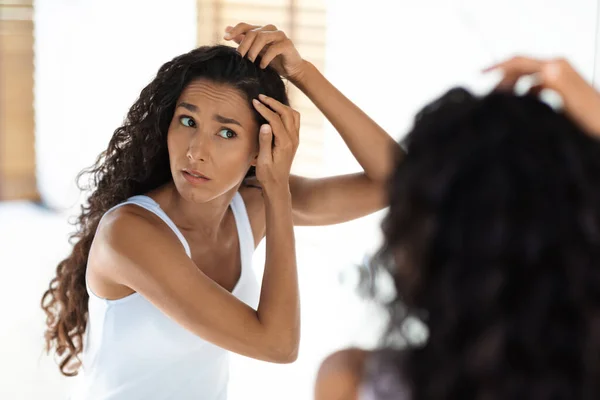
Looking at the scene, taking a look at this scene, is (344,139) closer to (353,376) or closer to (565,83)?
(565,83)

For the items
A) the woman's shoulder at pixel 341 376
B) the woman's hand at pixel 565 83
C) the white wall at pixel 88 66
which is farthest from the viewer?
the white wall at pixel 88 66

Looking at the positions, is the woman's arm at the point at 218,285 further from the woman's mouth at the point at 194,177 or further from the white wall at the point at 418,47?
the white wall at the point at 418,47

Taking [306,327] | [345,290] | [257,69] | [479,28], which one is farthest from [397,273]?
[306,327]

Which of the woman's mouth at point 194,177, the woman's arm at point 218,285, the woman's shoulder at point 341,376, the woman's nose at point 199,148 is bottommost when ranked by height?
the woman's arm at point 218,285

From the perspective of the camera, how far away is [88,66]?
13.0 feet

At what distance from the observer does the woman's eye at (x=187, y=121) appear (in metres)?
1.47

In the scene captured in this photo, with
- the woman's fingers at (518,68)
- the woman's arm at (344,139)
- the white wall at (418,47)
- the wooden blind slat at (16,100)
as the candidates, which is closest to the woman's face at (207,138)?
the woman's arm at (344,139)

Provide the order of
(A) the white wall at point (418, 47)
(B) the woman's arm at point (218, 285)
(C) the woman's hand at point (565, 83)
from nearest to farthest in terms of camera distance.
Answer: (C) the woman's hand at point (565, 83) → (B) the woman's arm at point (218, 285) → (A) the white wall at point (418, 47)

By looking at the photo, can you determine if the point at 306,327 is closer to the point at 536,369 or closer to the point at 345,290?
the point at 345,290

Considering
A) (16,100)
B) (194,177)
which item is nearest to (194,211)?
(194,177)

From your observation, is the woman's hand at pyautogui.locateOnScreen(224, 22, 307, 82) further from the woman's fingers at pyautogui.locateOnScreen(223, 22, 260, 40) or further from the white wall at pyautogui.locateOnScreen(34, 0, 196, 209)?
the white wall at pyautogui.locateOnScreen(34, 0, 196, 209)

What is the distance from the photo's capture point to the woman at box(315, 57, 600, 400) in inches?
27.3

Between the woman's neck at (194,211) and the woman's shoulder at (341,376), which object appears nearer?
the woman's shoulder at (341,376)

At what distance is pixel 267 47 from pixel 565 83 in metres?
0.66
